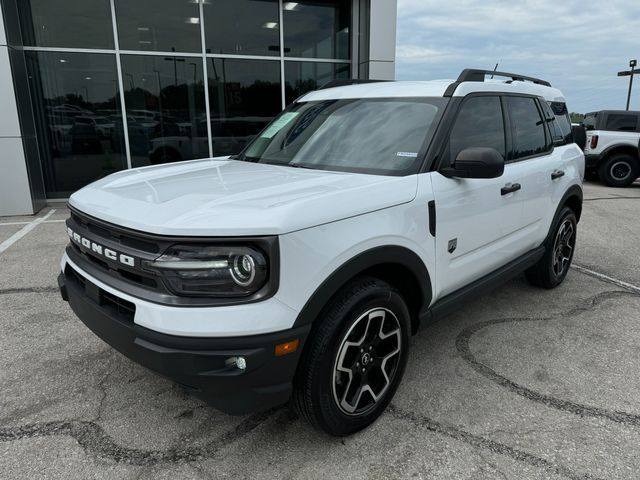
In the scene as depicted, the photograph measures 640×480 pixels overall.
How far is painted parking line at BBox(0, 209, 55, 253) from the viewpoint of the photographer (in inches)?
245

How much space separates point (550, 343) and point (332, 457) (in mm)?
2056

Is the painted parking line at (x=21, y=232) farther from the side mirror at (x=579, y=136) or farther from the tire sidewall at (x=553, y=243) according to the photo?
the side mirror at (x=579, y=136)

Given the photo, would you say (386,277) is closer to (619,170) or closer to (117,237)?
(117,237)

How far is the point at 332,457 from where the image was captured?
2.35 m

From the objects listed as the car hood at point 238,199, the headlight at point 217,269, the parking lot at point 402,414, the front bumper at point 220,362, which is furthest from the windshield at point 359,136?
the parking lot at point 402,414

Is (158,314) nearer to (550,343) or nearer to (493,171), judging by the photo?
(493,171)

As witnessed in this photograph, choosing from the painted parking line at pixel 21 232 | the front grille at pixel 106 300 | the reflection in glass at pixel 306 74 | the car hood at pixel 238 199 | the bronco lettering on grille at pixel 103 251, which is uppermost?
the reflection in glass at pixel 306 74

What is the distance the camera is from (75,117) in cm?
936

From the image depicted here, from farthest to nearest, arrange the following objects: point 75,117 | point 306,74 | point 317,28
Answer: point 306,74, point 317,28, point 75,117

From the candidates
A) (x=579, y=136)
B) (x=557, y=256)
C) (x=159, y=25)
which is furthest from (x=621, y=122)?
(x=159, y=25)

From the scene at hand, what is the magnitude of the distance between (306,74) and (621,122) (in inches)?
337

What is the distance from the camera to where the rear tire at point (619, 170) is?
12.5m

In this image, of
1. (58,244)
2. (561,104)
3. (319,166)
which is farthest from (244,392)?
(58,244)

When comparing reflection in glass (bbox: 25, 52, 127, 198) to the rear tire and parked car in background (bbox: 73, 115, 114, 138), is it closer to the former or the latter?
parked car in background (bbox: 73, 115, 114, 138)
